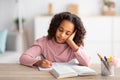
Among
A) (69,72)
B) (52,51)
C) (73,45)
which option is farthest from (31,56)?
(69,72)

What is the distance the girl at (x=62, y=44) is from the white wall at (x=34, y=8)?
7.92 feet

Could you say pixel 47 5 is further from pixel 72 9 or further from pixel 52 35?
pixel 52 35

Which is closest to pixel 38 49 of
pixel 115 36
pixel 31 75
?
pixel 31 75

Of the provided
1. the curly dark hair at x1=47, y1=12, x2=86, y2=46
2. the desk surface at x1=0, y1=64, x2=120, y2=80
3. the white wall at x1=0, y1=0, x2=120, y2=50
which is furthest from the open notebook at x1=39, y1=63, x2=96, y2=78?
the white wall at x1=0, y1=0, x2=120, y2=50

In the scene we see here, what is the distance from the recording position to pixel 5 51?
13.7 ft

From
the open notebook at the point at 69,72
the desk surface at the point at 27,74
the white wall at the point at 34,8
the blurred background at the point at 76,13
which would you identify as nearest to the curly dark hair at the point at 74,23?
the desk surface at the point at 27,74

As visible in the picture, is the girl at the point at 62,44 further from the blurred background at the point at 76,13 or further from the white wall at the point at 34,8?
the white wall at the point at 34,8

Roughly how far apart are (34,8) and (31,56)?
2576 mm

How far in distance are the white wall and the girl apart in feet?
7.92

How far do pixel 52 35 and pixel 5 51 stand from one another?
201 cm

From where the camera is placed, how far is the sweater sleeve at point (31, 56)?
2.12m

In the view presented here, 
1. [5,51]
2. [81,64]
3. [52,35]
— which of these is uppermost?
[52,35]

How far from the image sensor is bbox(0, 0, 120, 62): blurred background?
440 cm

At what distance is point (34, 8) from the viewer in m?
4.70
